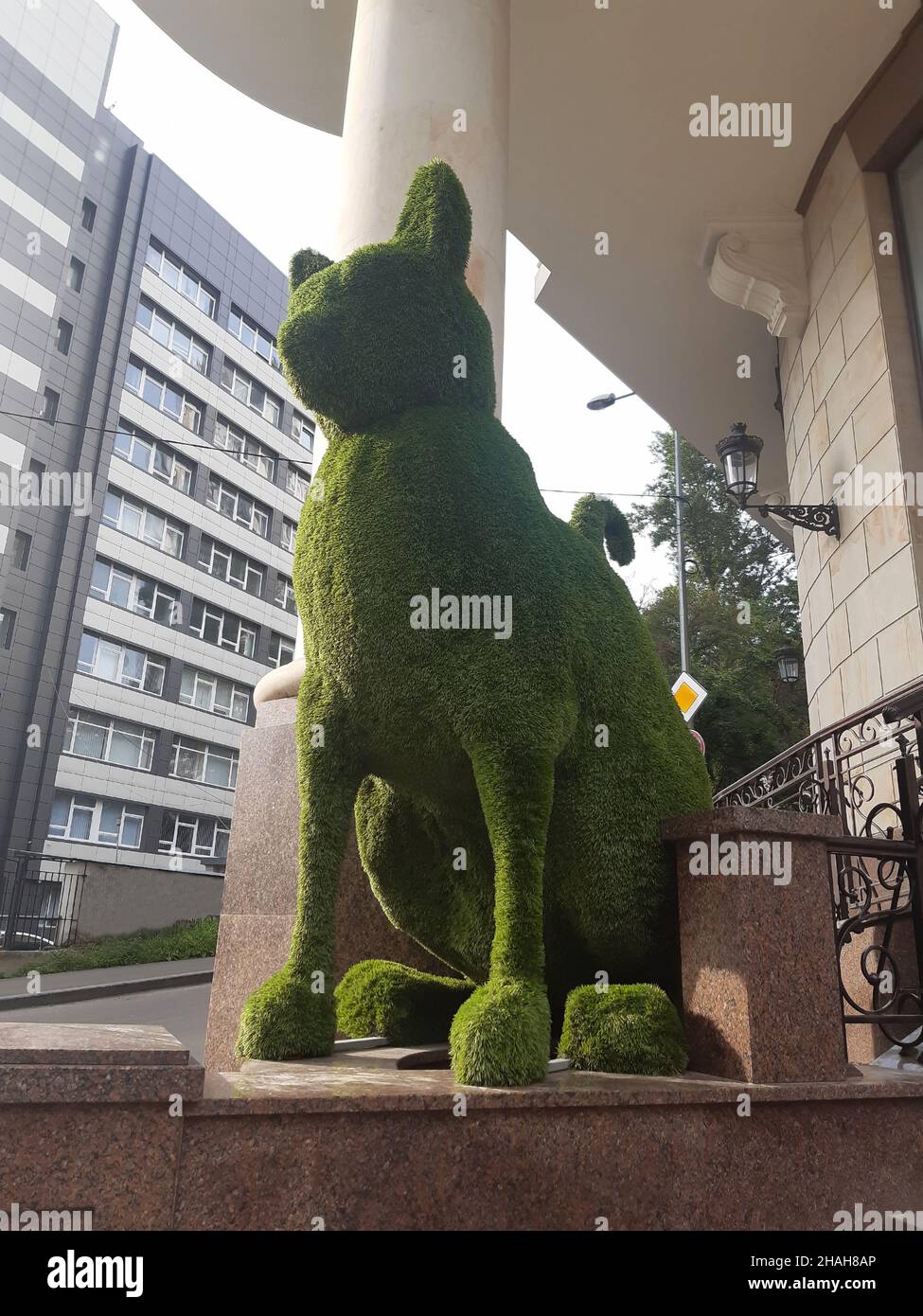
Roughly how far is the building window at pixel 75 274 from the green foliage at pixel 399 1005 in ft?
113

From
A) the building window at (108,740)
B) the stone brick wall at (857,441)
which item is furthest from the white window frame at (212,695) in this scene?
the stone brick wall at (857,441)

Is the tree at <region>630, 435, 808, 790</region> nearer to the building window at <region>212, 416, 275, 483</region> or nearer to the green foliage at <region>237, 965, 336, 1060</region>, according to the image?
the green foliage at <region>237, 965, 336, 1060</region>

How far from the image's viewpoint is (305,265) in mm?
3467

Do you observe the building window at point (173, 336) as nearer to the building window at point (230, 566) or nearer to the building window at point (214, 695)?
the building window at point (230, 566)

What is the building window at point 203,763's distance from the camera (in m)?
35.1

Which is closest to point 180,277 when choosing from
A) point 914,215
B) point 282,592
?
point 282,592

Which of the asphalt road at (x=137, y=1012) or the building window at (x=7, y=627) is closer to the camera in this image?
the asphalt road at (x=137, y=1012)

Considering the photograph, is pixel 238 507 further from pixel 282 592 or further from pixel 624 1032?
pixel 624 1032

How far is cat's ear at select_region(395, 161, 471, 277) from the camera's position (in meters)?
3.30

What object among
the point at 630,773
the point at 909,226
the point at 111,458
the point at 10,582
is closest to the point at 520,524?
the point at 630,773

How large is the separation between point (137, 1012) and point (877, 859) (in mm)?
12568

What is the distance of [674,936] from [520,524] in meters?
1.41

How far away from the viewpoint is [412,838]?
343 cm
